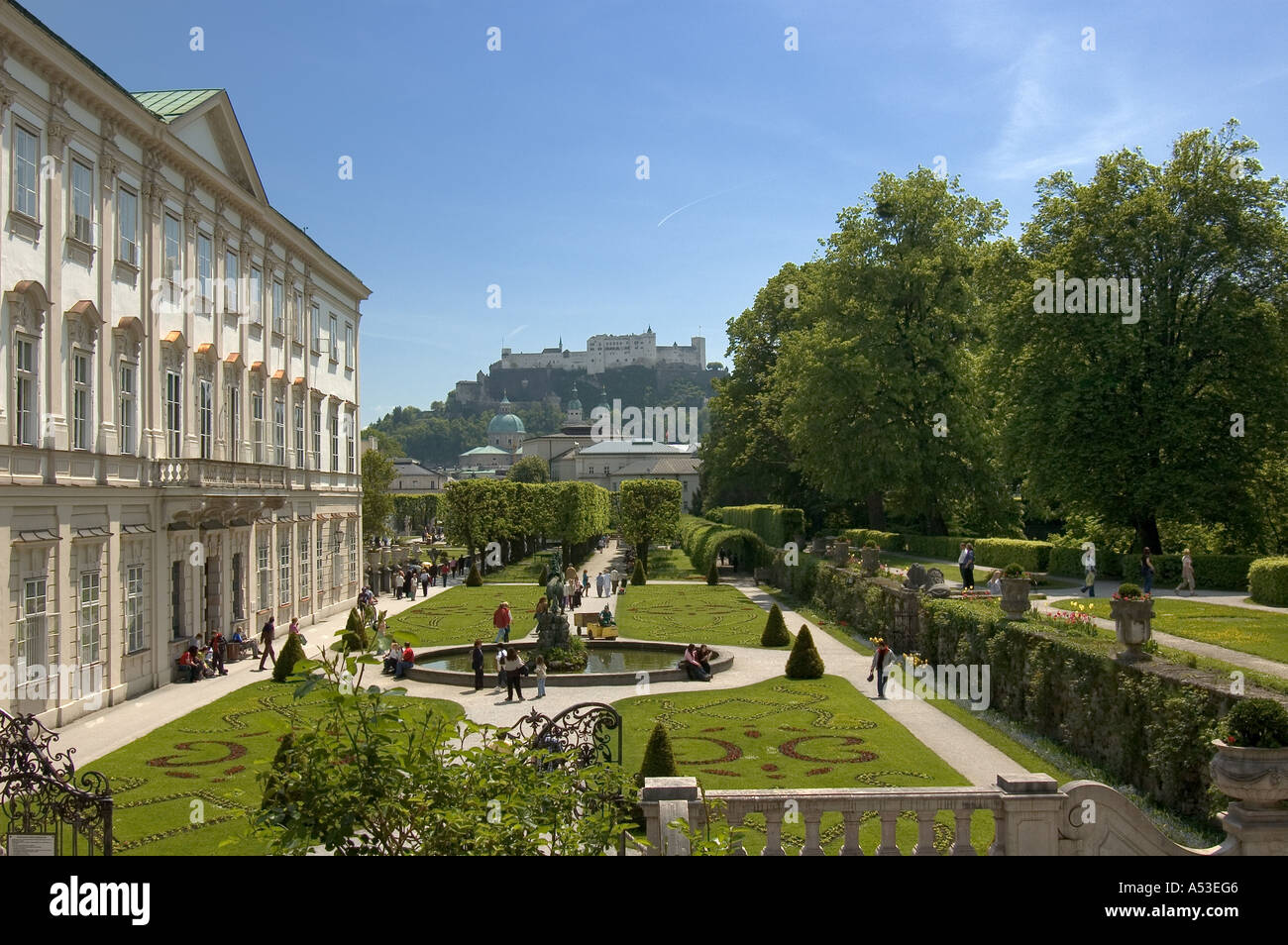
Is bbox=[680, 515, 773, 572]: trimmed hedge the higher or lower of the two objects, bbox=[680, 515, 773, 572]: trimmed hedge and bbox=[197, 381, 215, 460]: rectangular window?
the lower

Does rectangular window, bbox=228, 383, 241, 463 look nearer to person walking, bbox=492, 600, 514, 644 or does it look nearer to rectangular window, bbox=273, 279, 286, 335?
rectangular window, bbox=273, 279, 286, 335

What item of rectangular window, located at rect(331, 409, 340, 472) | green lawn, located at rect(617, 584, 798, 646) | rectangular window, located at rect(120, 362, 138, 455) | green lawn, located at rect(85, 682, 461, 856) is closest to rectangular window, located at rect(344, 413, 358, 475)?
rectangular window, located at rect(331, 409, 340, 472)

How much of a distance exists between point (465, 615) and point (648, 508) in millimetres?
23855

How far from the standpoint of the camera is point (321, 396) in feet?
136

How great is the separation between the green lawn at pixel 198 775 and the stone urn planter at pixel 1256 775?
7583 millimetres

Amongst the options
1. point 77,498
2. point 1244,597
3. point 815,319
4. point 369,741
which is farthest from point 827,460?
point 369,741

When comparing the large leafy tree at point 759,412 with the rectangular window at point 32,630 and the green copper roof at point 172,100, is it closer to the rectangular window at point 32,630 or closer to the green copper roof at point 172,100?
the green copper roof at point 172,100

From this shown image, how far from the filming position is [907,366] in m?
47.0

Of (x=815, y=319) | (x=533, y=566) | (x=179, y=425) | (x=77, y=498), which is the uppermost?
(x=815, y=319)

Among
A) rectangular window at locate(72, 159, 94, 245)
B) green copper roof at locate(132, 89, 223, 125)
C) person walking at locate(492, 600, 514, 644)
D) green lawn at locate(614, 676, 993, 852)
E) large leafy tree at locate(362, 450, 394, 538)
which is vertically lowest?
green lawn at locate(614, 676, 993, 852)

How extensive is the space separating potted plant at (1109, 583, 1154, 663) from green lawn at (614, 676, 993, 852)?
3568 mm

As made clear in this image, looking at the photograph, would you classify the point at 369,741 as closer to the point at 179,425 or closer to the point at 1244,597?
the point at 179,425

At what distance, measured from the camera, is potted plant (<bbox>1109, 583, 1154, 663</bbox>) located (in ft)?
54.3
